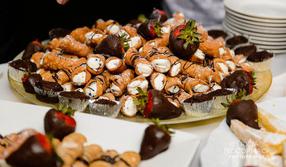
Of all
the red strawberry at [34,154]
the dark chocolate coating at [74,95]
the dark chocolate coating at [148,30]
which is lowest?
the dark chocolate coating at [74,95]

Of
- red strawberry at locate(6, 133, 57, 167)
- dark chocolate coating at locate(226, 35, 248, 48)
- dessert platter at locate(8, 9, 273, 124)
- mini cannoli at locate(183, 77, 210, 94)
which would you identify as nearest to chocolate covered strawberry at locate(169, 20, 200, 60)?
dessert platter at locate(8, 9, 273, 124)

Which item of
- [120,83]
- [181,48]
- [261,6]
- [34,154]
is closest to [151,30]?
[181,48]

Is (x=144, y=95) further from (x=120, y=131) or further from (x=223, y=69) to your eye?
(x=223, y=69)

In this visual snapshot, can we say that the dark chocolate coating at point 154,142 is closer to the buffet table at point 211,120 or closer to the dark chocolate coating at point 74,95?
the buffet table at point 211,120

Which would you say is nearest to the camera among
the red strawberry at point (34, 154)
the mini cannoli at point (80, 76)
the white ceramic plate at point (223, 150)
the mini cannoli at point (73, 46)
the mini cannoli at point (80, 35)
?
the red strawberry at point (34, 154)

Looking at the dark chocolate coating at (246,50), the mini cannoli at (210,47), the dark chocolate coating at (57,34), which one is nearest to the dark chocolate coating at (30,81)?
the dark chocolate coating at (57,34)

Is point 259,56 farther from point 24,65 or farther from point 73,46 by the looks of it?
point 24,65

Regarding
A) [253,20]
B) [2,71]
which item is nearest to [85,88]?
[2,71]
